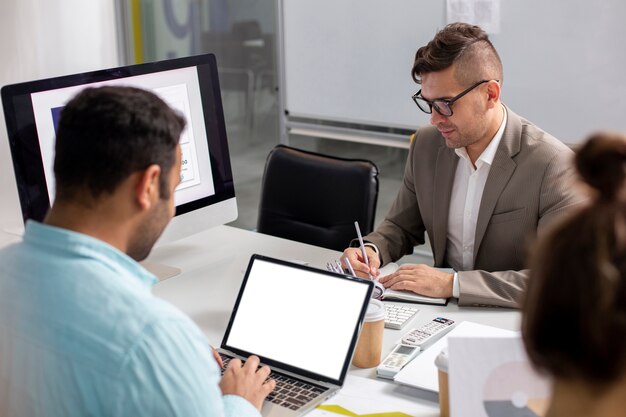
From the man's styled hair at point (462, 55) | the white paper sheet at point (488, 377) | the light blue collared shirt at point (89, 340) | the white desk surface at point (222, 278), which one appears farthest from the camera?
the man's styled hair at point (462, 55)

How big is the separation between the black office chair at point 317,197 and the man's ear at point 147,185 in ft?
4.43

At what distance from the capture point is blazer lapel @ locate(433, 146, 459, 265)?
2424mm

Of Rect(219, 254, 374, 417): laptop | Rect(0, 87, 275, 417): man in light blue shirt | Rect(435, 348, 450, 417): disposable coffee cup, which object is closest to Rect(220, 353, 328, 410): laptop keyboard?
Rect(219, 254, 374, 417): laptop

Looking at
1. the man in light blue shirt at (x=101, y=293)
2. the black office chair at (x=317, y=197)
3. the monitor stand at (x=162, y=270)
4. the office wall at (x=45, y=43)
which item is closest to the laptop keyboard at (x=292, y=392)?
the man in light blue shirt at (x=101, y=293)

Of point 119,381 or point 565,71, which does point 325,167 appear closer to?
point 565,71

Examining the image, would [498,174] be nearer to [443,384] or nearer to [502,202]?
[502,202]

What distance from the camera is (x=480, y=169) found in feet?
7.77

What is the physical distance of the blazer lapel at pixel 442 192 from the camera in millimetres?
Result: 2424

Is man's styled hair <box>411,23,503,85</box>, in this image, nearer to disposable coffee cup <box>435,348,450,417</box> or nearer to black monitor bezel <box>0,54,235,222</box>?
black monitor bezel <box>0,54,235,222</box>

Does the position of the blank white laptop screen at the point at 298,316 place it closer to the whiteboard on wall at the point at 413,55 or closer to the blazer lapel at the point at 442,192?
the blazer lapel at the point at 442,192

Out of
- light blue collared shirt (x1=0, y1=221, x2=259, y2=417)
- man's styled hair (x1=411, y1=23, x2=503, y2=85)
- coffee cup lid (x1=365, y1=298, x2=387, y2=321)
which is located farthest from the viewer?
man's styled hair (x1=411, y1=23, x2=503, y2=85)

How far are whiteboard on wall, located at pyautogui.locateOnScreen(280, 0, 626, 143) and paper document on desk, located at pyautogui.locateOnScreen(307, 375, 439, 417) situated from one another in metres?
1.73

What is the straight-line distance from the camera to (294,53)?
387 cm

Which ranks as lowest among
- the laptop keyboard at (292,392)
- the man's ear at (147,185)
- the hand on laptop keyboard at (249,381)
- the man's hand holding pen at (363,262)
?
the laptop keyboard at (292,392)
